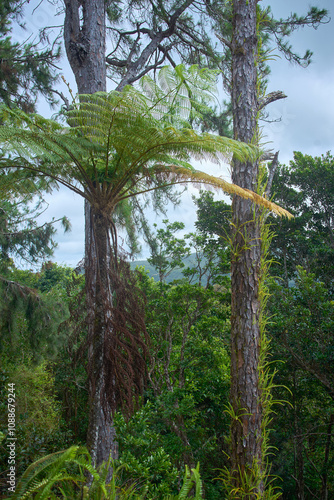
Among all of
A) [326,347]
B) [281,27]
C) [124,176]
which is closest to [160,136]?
[124,176]

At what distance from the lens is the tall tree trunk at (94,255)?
2.22 m

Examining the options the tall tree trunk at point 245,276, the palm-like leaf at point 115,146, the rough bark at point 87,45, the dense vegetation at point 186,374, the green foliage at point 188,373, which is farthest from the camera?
the green foliage at point 188,373

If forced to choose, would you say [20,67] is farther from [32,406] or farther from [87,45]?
[32,406]

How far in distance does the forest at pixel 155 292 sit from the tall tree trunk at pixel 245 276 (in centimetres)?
1

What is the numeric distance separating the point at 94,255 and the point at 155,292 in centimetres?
308

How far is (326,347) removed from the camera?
4.64 m

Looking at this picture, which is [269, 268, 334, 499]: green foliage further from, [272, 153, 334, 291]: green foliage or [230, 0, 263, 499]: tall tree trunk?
[272, 153, 334, 291]: green foliage

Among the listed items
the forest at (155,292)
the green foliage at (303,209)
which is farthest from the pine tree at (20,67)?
the green foliage at (303,209)

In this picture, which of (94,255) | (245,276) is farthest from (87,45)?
(245,276)

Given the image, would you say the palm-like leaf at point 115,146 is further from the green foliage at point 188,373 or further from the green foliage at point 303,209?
the green foliage at point 303,209

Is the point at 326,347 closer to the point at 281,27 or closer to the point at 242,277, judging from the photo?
the point at 242,277

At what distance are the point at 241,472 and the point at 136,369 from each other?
880 millimetres

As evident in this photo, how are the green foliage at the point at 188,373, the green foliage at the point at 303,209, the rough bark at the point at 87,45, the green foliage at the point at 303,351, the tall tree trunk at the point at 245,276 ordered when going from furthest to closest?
the green foliage at the point at 303,209
the green foliage at the point at 303,351
the green foliage at the point at 188,373
the rough bark at the point at 87,45
the tall tree trunk at the point at 245,276

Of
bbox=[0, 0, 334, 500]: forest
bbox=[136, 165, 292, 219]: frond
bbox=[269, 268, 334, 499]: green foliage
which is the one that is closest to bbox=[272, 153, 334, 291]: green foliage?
bbox=[0, 0, 334, 500]: forest
